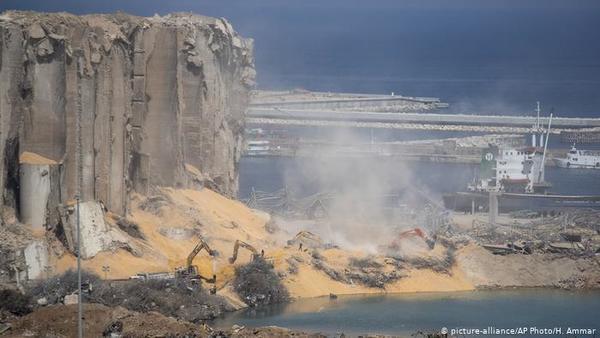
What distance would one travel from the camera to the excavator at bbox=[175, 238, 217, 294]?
168 feet

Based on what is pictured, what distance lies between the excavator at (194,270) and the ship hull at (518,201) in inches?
911

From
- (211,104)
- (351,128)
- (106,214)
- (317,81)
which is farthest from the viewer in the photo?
(317,81)

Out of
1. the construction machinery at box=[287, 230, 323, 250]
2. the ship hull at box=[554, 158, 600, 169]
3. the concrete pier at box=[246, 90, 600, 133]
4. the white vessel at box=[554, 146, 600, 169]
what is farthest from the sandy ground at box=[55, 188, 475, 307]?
the concrete pier at box=[246, 90, 600, 133]

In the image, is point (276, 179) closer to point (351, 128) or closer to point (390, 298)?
point (351, 128)

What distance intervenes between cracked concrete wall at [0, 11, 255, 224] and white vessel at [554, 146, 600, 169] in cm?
3243

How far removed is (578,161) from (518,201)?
23.2m

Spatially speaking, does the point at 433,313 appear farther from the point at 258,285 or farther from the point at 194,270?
the point at 194,270

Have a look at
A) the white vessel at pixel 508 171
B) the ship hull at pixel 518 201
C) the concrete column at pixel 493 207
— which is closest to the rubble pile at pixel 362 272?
the concrete column at pixel 493 207

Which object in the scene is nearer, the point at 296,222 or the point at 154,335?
the point at 154,335

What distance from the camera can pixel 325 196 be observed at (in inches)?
2736

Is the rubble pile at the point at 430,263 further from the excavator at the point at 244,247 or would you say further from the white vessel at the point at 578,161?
the white vessel at the point at 578,161

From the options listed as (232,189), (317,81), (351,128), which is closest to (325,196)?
(232,189)

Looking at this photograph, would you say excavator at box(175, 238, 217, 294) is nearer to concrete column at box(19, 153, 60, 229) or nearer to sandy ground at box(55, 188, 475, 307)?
sandy ground at box(55, 188, 475, 307)

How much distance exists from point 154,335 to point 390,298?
13403 mm
